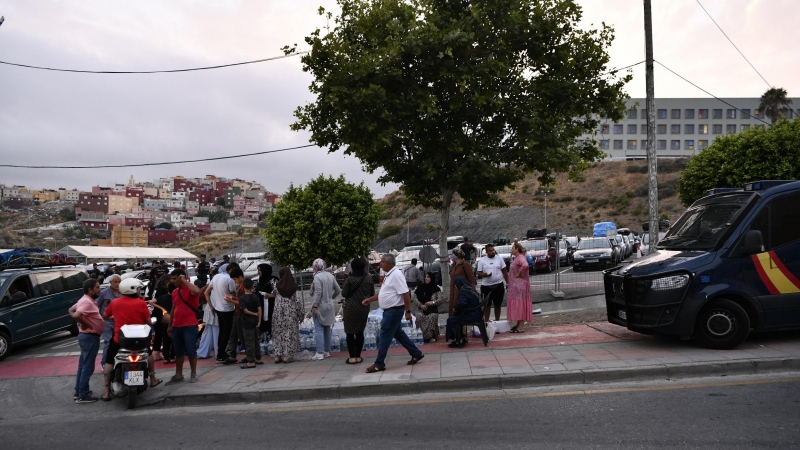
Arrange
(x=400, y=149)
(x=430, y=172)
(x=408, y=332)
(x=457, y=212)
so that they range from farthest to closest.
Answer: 1. (x=457, y=212)
2. (x=400, y=149)
3. (x=430, y=172)
4. (x=408, y=332)

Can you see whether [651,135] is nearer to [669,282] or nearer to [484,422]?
[669,282]

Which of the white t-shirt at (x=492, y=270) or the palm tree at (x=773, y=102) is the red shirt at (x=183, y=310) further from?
the palm tree at (x=773, y=102)

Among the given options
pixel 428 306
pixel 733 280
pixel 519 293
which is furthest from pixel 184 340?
pixel 733 280

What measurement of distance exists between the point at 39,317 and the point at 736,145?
2394 cm

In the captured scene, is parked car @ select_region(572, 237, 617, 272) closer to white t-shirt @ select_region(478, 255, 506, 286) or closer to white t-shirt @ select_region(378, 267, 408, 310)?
white t-shirt @ select_region(478, 255, 506, 286)

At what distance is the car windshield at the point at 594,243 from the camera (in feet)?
82.5

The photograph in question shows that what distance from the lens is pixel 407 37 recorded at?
45.0ft

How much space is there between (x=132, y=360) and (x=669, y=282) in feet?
→ 24.6

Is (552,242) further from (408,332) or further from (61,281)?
Result: (61,281)

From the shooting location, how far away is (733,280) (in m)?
8.40

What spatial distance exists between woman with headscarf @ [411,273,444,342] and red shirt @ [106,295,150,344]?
4679mm

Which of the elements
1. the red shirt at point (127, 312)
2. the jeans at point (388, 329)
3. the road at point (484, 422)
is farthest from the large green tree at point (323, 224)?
the road at point (484, 422)

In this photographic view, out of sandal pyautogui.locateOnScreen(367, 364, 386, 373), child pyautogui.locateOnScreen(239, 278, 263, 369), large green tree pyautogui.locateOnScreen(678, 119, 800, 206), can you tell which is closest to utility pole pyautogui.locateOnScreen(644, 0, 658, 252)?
sandal pyautogui.locateOnScreen(367, 364, 386, 373)

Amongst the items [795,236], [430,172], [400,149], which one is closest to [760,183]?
[795,236]
